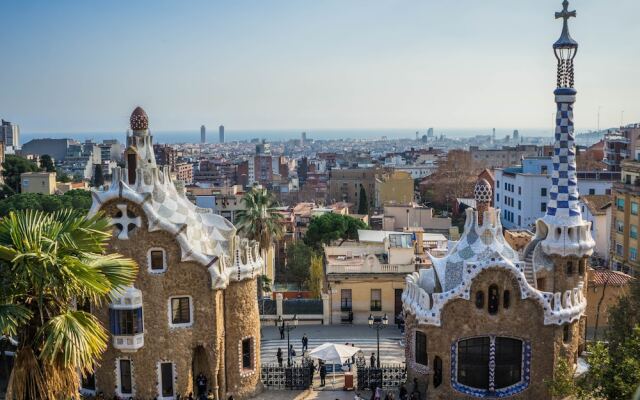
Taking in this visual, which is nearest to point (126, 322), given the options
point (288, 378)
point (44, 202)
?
point (288, 378)

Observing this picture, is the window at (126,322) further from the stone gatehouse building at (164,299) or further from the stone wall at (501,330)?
the stone wall at (501,330)

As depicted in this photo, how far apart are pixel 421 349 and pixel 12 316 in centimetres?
1870

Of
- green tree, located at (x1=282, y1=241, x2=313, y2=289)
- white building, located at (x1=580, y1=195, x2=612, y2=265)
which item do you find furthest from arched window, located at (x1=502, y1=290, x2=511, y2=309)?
white building, located at (x1=580, y1=195, x2=612, y2=265)

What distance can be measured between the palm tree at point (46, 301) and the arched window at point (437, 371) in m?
16.6

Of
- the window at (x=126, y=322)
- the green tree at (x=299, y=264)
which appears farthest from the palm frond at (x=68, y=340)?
the green tree at (x=299, y=264)

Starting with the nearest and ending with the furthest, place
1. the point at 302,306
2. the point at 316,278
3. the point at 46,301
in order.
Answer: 1. the point at 46,301
2. the point at 302,306
3. the point at 316,278

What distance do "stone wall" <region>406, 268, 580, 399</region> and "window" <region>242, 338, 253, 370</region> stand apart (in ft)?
24.7

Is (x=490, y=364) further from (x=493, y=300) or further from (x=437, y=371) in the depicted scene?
(x=493, y=300)

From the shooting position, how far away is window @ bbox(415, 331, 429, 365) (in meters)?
29.7

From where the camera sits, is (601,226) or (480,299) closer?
(480,299)

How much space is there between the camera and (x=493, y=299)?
28.6 m

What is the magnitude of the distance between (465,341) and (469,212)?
Result: 17.3ft

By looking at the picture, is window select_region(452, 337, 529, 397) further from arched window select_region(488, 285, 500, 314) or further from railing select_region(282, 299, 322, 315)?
railing select_region(282, 299, 322, 315)

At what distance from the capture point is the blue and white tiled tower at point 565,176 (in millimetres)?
30094
